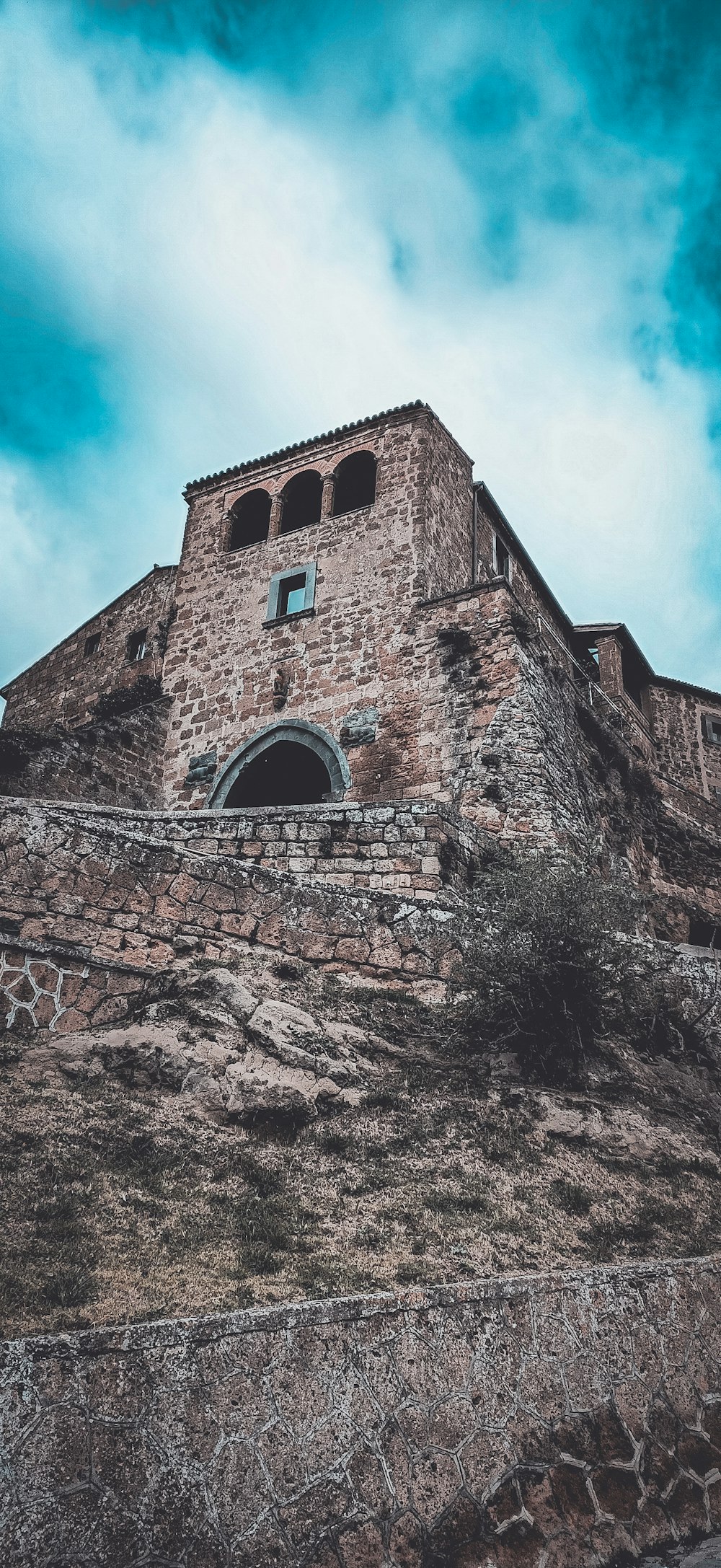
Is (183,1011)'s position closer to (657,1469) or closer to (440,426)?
(657,1469)

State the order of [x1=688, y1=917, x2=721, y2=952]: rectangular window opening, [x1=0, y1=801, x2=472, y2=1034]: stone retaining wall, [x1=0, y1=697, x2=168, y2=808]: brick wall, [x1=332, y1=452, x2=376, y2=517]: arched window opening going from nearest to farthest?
[x1=0, y1=801, x2=472, y2=1034]: stone retaining wall < [x1=688, y1=917, x2=721, y2=952]: rectangular window opening < [x1=0, y1=697, x2=168, y2=808]: brick wall < [x1=332, y1=452, x2=376, y2=517]: arched window opening

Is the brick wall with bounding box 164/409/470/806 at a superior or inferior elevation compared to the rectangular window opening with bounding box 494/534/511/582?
inferior

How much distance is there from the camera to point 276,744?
45.9 ft

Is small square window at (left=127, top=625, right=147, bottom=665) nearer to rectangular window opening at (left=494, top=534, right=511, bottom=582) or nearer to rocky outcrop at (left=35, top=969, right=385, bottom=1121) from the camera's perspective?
rectangular window opening at (left=494, top=534, right=511, bottom=582)

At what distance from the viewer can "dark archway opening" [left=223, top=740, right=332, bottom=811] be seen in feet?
46.2

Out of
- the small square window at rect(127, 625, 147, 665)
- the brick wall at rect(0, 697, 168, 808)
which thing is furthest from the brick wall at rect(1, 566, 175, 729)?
the brick wall at rect(0, 697, 168, 808)

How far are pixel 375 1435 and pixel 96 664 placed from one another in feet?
61.5

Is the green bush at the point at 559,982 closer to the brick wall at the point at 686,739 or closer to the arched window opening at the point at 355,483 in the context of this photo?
the arched window opening at the point at 355,483

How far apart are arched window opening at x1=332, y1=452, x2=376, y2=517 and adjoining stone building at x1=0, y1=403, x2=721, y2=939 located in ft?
0.13

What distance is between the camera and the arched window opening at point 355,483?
1566 centimetres

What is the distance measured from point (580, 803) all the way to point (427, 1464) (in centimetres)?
989

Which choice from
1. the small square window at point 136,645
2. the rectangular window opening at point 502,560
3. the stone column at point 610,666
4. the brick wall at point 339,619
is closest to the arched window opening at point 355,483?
the brick wall at point 339,619

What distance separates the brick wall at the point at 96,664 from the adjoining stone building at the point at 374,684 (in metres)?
0.19

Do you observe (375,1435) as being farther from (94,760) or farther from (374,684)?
(94,760)
